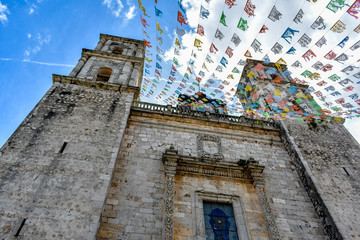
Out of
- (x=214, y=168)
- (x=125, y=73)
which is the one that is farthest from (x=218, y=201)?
(x=125, y=73)

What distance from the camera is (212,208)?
7988mm

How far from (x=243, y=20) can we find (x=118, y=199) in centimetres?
727

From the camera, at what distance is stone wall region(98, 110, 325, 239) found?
7.02 metres

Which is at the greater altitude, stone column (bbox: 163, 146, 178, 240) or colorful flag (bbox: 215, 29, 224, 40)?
colorful flag (bbox: 215, 29, 224, 40)

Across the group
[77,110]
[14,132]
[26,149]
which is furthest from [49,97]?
[26,149]

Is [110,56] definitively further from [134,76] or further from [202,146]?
[202,146]

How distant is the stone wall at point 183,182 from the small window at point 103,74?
4358 mm

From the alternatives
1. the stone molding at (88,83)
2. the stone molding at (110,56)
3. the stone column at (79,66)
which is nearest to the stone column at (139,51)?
the stone molding at (110,56)

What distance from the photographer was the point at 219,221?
7.66 metres

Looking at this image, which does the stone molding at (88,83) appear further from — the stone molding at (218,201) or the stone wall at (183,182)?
the stone molding at (218,201)

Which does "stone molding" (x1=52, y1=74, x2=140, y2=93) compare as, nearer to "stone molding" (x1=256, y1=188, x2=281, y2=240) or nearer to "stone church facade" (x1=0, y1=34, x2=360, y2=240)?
"stone church facade" (x1=0, y1=34, x2=360, y2=240)

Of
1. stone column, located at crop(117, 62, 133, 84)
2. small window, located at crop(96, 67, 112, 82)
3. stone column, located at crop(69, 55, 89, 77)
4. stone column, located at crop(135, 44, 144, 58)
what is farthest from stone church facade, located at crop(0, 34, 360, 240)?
stone column, located at crop(135, 44, 144, 58)

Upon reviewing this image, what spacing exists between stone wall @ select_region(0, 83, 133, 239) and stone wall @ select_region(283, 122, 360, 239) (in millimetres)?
7365

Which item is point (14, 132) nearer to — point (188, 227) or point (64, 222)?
point (64, 222)
